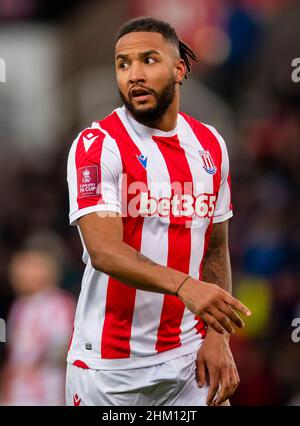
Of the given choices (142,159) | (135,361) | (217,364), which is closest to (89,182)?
(142,159)

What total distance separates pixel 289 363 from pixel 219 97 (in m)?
5.66

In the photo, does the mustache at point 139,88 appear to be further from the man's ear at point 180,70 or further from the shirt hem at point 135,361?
the shirt hem at point 135,361

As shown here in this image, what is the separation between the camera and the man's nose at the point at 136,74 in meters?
4.33

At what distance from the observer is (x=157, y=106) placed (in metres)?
4.46

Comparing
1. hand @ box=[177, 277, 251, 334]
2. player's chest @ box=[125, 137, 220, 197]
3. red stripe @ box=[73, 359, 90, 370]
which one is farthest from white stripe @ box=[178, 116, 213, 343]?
hand @ box=[177, 277, 251, 334]

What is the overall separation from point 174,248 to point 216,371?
56 centimetres

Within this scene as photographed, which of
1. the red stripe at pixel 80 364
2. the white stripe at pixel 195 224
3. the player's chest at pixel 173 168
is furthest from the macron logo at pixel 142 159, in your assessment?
the red stripe at pixel 80 364

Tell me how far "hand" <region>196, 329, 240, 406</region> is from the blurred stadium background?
334cm

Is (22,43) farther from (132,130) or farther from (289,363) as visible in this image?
(132,130)

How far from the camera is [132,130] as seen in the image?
452cm

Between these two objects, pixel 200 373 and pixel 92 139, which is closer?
pixel 92 139

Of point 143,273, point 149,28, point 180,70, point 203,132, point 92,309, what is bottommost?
point 92,309

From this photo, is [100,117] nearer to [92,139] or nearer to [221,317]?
[92,139]

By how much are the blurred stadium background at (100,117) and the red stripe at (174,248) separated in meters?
3.47
